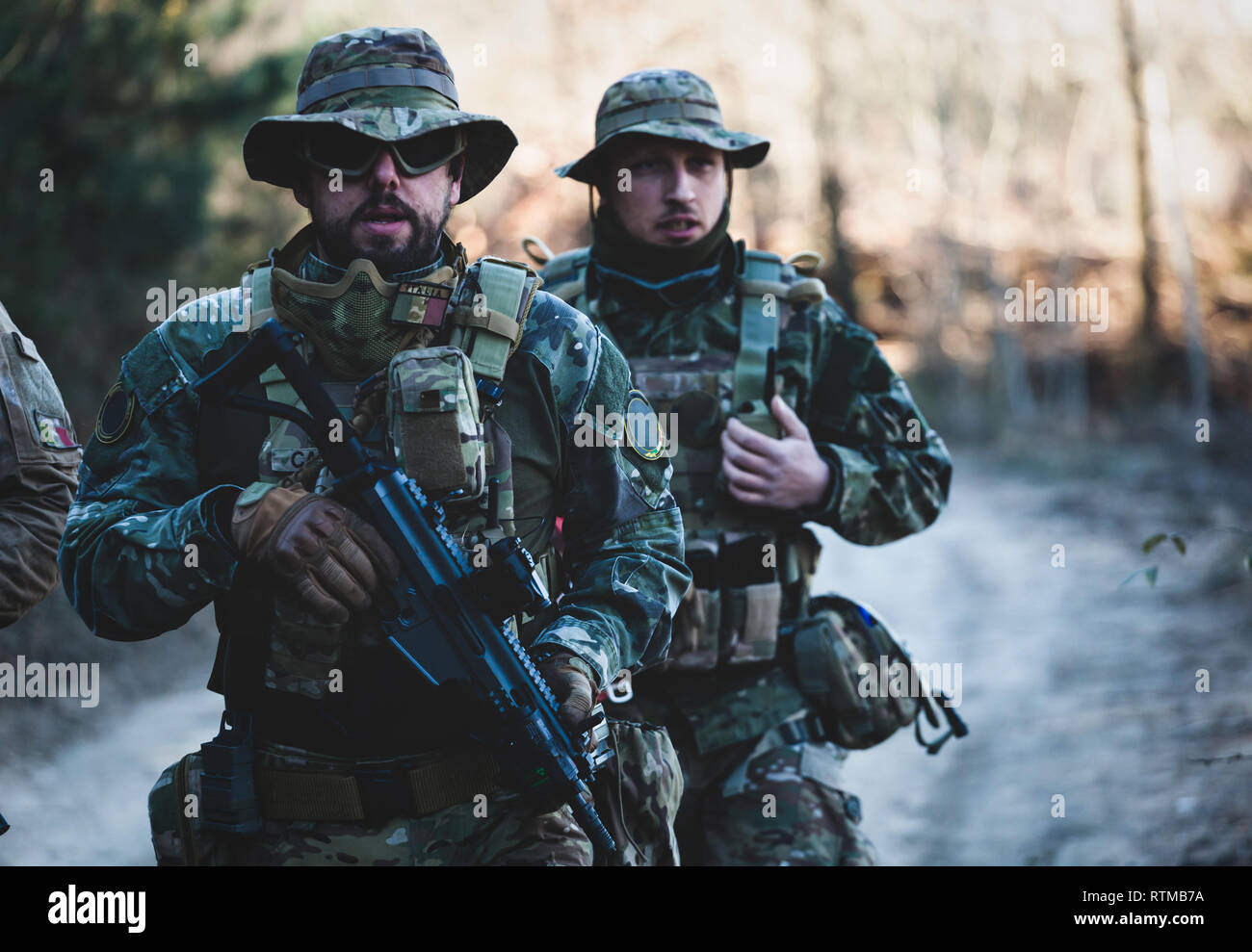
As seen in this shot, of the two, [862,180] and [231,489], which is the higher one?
[862,180]

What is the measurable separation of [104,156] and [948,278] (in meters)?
19.5

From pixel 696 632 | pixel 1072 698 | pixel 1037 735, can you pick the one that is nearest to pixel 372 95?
pixel 696 632

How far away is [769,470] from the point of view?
3.77m

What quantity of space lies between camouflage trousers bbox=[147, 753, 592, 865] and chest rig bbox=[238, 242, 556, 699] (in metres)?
0.26

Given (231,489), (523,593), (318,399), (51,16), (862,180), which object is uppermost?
(862,180)

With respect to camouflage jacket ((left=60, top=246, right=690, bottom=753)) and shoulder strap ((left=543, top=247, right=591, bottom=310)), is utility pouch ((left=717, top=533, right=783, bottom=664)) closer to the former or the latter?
shoulder strap ((left=543, top=247, right=591, bottom=310))

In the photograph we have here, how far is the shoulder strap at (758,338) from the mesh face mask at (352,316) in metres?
1.42

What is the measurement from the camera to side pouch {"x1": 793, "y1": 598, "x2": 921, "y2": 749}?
3.89 meters

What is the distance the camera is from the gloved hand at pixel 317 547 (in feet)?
7.88

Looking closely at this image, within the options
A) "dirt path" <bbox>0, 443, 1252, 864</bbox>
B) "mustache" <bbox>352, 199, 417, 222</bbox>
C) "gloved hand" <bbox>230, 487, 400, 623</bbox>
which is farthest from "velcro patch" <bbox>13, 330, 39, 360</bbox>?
"dirt path" <bbox>0, 443, 1252, 864</bbox>

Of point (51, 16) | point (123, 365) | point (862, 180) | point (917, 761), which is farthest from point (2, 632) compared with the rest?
point (862, 180)

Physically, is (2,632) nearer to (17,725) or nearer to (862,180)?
(17,725)
